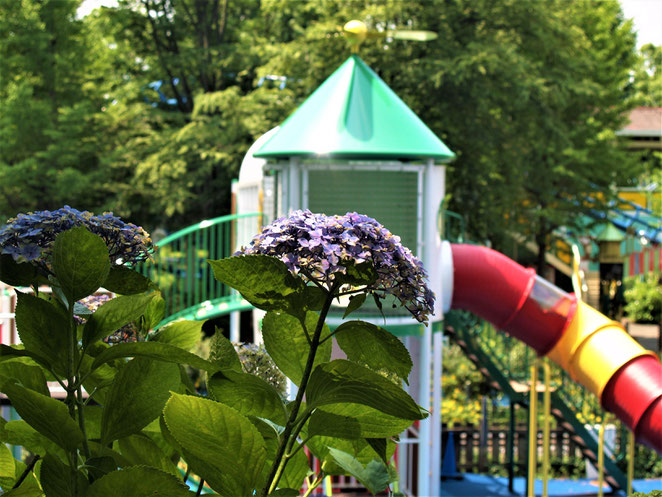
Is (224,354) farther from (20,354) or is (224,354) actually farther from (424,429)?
(424,429)

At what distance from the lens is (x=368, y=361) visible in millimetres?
1420

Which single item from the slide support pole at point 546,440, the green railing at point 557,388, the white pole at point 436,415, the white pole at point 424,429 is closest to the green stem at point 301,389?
the white pole at point 424,429

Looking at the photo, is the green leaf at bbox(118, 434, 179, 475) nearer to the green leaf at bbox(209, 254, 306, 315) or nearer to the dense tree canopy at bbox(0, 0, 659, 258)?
the green leaf at bbox(209, 254, 306, 315)

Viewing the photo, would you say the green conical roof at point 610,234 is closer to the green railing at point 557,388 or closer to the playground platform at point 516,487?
the green railing at point 557,388

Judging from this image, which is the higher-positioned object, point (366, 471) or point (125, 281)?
point (125, 281)

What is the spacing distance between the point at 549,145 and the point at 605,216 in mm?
3590

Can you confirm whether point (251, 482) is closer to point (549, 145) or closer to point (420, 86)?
point (420, 86)

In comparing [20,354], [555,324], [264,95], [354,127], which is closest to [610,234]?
[264,95]

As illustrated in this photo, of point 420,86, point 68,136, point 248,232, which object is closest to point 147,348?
point 248,232

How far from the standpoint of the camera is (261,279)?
1337mm

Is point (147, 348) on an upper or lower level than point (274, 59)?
lower

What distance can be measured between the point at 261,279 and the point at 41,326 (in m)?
0.39

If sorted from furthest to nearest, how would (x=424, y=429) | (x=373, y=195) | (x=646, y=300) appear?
(x=646, y=300) < (x=424, y=429) < (x=373, y=195)

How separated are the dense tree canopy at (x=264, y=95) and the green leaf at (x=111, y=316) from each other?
608 inches
